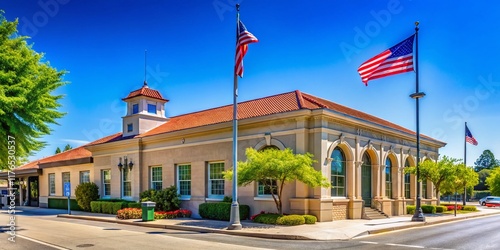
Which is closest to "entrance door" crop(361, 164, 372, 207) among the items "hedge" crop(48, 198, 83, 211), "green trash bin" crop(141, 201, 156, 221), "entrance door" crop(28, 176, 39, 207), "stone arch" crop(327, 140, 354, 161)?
"stone arch" crop(327, 140, 354, 161)

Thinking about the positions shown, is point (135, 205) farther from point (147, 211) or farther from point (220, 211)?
point (220, 211)

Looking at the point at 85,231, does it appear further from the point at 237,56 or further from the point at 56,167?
the point at 56,167

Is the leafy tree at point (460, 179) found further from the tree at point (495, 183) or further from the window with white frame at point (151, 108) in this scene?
the tree at point (495, 183)

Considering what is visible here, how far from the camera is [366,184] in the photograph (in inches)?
1008

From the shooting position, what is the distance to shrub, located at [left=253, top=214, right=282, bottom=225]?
19578 millimetres

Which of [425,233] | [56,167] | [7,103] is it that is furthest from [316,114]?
[56,167]

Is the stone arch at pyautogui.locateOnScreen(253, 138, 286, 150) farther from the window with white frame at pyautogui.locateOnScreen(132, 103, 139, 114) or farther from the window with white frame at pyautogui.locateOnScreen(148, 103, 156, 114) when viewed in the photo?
the window with white frame at pyautogui.locateOnScreen(132, 103, 139, 114)

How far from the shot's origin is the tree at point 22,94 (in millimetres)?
16344

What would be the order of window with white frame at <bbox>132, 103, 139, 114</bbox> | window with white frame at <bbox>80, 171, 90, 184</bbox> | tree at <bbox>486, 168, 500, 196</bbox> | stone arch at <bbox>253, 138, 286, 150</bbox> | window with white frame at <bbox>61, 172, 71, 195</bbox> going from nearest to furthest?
stone arch at <bbox>253, 138, 286, 150</bbox>, window with white frame at <bbox>132, 103, 139, 114</bbox>, window with white frame at <bbox>80, 171, 90, 184</bbox>, window with white frame at <bbox>61, 172, 71, 195</bbox>, tree at <bbox>486, 168, 500, 196</bbox>

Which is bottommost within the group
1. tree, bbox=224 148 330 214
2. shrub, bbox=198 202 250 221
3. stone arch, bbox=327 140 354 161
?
shrub, bbox=198 202 250 221

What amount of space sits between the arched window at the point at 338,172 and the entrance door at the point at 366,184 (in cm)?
235

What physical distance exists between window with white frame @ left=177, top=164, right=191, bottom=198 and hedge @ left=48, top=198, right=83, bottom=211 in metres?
11.5

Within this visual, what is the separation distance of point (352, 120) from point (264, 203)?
693cm

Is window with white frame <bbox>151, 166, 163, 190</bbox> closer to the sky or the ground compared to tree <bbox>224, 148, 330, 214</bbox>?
closer to the ground
